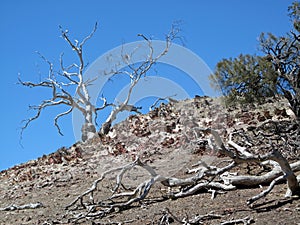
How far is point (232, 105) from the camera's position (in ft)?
66.9

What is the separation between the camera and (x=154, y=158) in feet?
49.4

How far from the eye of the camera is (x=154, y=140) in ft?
56.3

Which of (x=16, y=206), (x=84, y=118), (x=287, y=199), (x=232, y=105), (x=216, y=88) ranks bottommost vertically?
(x=287, y=199)

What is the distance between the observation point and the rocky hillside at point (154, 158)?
8.45 m

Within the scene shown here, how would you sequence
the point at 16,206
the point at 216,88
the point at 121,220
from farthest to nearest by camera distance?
1. the point at 216,88
2. the point at 16,206
3. the point at 121,220

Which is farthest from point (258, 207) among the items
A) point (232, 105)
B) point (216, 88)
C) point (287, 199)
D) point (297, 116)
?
point (216, 88)

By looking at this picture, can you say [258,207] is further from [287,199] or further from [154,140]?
[154,140]

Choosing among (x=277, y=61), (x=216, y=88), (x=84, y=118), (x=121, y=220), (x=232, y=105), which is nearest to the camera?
(x=121, y=220)

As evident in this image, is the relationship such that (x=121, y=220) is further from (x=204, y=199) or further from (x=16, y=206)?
(x=16, y=206)

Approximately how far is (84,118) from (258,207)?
18.6 meters

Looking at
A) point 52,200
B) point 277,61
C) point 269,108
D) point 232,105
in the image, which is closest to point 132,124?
point 232,105

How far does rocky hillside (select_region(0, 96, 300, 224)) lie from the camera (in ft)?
27.7

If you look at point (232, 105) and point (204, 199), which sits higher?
point (232, 105)

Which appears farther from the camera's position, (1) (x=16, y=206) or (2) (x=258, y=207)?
(1) (x=16, y=206)
